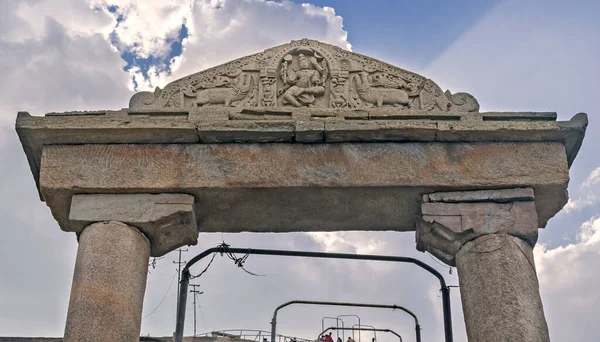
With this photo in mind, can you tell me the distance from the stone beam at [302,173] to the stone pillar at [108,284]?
52 centimetres

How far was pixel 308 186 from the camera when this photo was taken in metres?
8.36

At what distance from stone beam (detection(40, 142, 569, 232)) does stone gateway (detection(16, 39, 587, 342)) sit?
0.05 feet

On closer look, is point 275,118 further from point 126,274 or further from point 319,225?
point 126,274

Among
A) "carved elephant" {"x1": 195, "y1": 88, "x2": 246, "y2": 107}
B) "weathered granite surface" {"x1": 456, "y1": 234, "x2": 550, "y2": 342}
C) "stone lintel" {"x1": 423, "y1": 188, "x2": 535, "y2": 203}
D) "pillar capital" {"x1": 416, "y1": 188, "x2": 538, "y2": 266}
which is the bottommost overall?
"weathered granite surface" {"x1": 456, "y1": 234, "x2": 550, "y2": 342}

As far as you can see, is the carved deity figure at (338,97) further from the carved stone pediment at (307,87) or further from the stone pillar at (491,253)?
the stone pillar at (491,253)

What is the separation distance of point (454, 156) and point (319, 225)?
6.34 feet

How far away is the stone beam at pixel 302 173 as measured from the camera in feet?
27.4

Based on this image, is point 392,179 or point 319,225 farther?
point 319,225

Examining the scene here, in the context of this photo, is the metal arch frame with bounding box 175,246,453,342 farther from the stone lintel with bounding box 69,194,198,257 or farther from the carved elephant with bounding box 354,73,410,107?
the carved elephant with bounding box 354,73,410,107

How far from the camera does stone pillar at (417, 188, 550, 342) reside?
7.50 meters

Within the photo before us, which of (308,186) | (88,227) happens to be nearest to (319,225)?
(308,186)

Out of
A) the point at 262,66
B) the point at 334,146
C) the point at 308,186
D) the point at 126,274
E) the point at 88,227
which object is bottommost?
the point at 126,274

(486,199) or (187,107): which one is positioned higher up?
(187,107)

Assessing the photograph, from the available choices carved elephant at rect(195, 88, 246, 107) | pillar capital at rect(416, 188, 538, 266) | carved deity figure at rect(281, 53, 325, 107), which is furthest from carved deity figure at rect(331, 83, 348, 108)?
pillar capital at rect(416, 188, 538, 266)
